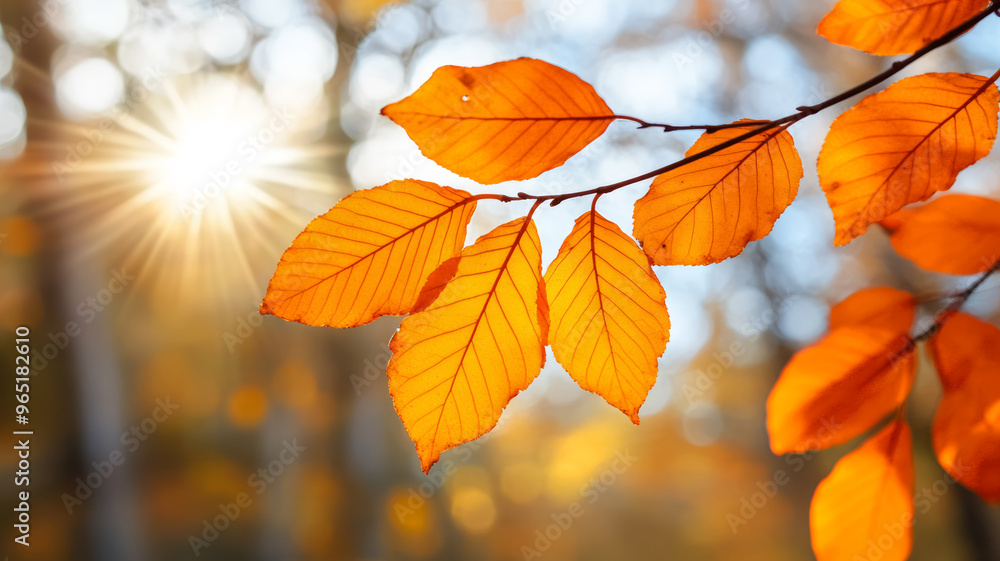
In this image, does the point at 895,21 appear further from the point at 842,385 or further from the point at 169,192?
the point at 169,192

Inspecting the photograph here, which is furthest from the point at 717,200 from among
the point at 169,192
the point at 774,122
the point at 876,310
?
the point at 169,192

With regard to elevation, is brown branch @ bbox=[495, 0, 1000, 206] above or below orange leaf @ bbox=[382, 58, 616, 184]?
below

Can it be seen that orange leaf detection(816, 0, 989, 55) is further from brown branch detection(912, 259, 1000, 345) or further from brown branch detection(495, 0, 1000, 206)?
brown branch detection(912, 259, 1000, 345)

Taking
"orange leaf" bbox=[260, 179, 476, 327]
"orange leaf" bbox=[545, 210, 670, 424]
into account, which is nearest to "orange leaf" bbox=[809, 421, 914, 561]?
"orange leaf" bbox=[545, 210, 670, 424]

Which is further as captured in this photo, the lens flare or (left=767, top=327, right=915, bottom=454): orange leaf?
the lens flare

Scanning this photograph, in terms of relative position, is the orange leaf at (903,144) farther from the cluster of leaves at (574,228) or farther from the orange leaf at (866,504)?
the orange leaf at (866,504)

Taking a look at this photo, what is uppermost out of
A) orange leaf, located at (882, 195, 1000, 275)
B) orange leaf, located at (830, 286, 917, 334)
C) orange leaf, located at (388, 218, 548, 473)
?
orange leaf, located at (388, 218, 548, 473)

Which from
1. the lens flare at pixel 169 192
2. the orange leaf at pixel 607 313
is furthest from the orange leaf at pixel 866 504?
the lens flare at pixel 169 192
